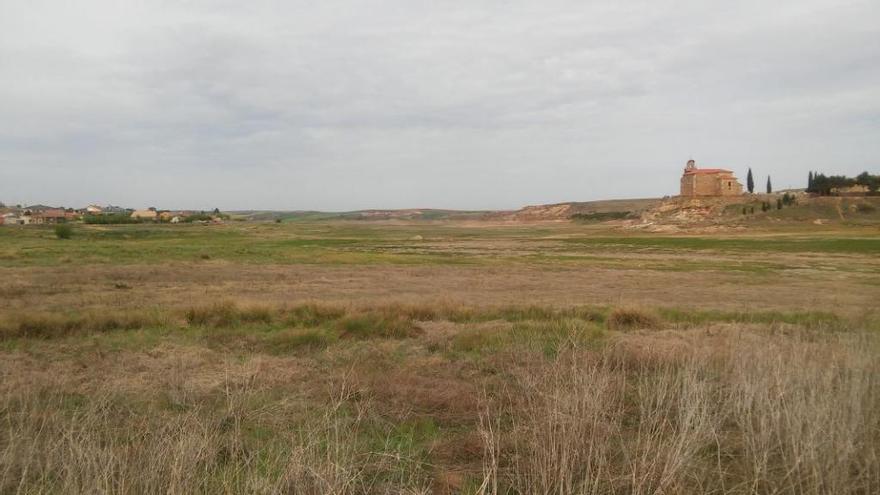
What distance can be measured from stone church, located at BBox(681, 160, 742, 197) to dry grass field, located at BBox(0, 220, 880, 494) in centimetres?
8607

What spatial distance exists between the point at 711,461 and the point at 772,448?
53 cm

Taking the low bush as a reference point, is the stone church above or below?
above

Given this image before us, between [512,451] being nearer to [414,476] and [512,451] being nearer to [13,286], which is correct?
[414,476]

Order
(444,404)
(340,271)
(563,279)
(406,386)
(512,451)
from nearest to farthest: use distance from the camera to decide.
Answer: (512,451)
(444,404)
(406,386)
(563,279)
(340,271)

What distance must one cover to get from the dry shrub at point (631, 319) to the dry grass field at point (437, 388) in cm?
6

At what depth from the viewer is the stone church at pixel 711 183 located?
106 metres

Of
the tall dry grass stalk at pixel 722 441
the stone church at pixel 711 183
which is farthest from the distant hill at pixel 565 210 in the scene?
the tall dry grass stalk at pixel 722 441

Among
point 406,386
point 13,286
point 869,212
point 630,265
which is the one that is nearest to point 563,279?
point 630,265

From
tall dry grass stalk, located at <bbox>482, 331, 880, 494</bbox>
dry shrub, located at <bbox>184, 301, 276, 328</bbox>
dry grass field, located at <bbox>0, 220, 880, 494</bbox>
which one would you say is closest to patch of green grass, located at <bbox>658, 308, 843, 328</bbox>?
dry grass field, located at <bbox>0, 220, 880, 494</bbox>

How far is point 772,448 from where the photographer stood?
15.8ft

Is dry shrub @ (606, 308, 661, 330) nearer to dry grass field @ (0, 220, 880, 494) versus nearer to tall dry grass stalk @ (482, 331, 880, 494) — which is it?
dry grass field @ (0, 220, 880, 494)

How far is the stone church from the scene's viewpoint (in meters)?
106

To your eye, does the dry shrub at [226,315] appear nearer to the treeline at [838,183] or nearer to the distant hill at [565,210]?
the treeline at [838,183]

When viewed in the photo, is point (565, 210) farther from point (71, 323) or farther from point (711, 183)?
point (71, 323)
